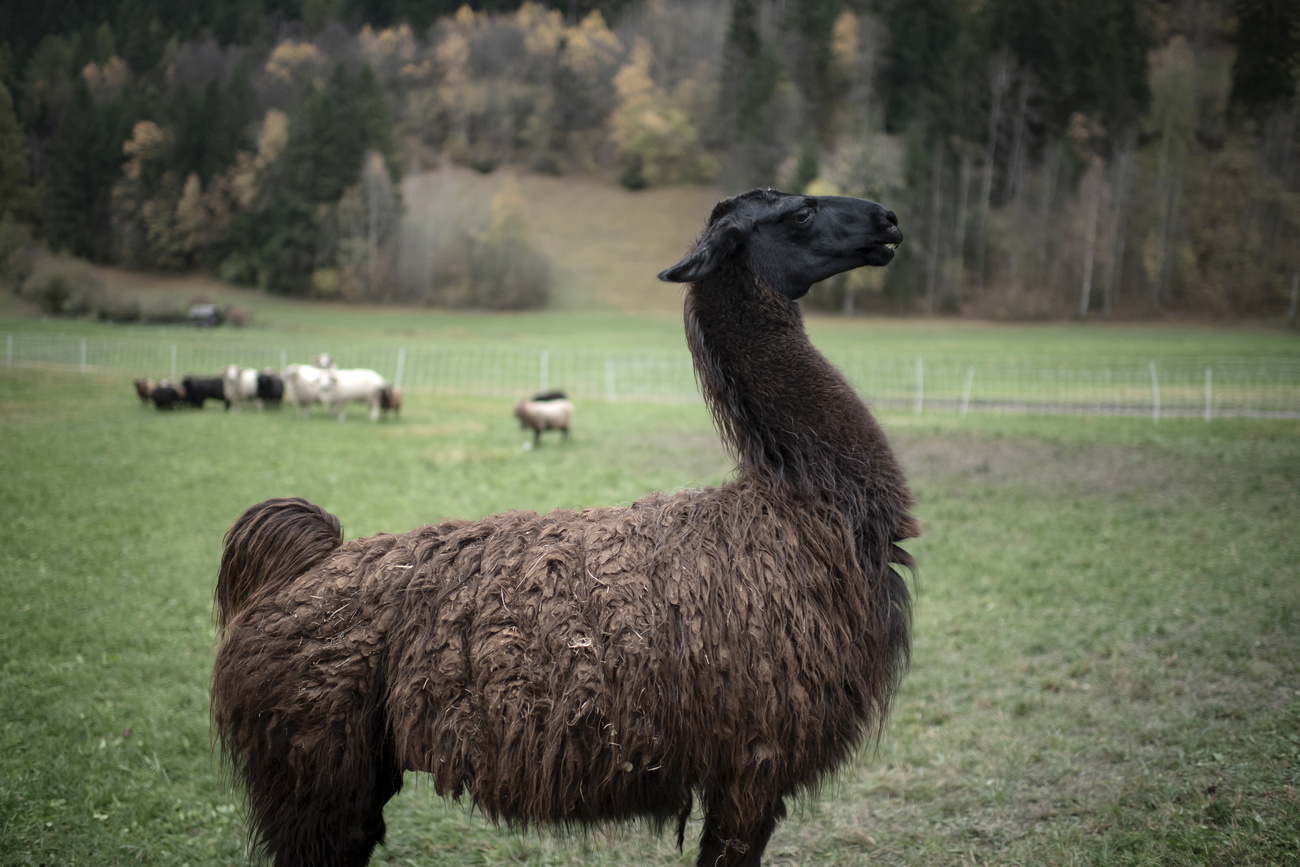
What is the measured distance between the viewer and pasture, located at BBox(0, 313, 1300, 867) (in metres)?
3.77

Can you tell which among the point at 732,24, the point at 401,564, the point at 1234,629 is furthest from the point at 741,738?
the point at 732,24

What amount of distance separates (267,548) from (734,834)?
1.96 metres

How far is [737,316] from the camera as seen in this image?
107 inches

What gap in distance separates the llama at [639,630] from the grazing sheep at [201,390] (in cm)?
1871

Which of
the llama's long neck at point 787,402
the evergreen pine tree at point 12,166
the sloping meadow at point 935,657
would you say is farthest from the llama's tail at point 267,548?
the evergreen pine tree at point 12,166

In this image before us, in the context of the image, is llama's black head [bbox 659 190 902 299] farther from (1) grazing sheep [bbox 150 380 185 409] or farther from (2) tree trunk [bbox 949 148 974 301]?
(2) tree trunk [bbox 949 148 974 301]

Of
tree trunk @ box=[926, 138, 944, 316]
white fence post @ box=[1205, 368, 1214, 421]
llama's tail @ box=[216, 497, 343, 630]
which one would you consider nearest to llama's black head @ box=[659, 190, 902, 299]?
llama's tail @ box=[216, 497, 343, 630]

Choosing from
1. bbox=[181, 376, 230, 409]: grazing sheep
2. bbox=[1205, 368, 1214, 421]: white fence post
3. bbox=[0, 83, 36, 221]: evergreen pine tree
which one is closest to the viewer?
bbox=[1205, 368, 1214, 421]: white fence post

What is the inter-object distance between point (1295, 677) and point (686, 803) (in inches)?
191

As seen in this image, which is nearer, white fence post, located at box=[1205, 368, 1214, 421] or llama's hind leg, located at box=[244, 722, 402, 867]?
llama's hind leg, located at box=[244, 722, 402, 867]

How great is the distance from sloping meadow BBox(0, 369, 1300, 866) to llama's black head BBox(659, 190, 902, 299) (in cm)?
212

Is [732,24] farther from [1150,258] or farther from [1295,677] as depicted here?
[1295,677]

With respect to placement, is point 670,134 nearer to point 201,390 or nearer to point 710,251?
point 201,390

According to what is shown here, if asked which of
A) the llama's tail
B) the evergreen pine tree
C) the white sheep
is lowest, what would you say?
the white sheep
